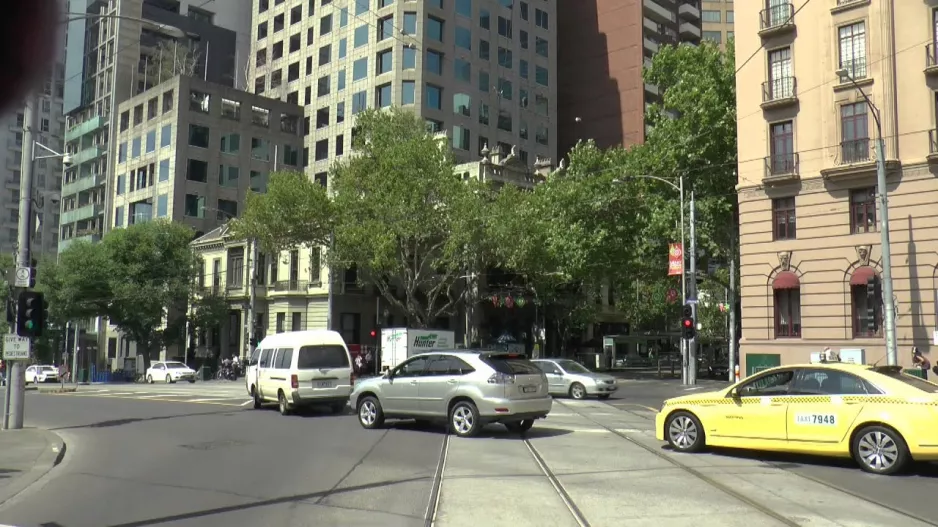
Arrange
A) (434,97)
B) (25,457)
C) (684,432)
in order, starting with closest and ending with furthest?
(25,457) < (684,432) < (434,97)

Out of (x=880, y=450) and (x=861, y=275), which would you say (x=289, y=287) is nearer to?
(x=861, y=275)

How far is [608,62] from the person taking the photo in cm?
7800

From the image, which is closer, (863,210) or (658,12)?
(863,210)

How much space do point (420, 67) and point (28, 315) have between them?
50.0 metres

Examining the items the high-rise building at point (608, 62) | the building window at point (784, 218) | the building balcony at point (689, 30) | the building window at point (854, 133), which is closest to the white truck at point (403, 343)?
the building window at point (784, 218)

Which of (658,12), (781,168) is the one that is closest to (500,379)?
(781,168)

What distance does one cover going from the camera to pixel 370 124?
41.5m

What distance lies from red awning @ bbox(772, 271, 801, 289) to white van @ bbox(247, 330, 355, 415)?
1846 centimetres

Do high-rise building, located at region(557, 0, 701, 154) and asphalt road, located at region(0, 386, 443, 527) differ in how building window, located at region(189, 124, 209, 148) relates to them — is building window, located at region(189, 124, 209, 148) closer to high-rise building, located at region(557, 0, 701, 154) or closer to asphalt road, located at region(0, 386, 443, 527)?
high-rise building, located at region(557, 0, 701, 154)

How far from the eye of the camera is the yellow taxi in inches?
405

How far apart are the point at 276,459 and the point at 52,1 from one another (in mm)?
9631

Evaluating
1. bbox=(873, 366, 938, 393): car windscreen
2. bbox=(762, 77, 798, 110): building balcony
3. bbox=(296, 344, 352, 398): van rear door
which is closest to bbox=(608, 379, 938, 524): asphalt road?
bbox=(873, 366, 938, 393): car windscreen

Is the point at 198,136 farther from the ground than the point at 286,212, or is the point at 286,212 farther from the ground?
the point at 198,136

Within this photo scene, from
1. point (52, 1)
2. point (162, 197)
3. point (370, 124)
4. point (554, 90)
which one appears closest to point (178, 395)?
point (370, 124)
